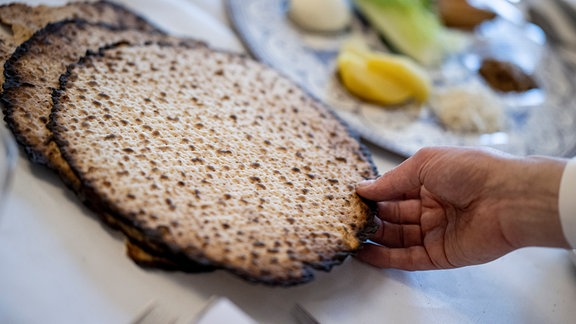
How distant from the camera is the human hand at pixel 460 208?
37.3 inches

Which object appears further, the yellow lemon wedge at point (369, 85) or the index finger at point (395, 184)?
the yellow lemon wedge at point (369, 85)

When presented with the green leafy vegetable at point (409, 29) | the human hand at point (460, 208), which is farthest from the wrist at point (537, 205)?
the green leafy vegetable at point (409, 29)

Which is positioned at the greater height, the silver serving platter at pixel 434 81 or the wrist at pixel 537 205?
the wrist at pixel 537 205

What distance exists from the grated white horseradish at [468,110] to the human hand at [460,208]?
0.65m

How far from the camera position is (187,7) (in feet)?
5.65

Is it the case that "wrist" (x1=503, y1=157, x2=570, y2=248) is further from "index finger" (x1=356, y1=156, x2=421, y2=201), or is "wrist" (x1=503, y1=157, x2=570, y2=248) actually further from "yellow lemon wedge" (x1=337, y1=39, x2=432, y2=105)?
"yellow lemon wedge" (x1=337, y1=39, x2=432, y2=105)

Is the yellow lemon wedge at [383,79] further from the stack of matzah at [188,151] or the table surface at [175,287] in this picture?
the table surface at [175,287]

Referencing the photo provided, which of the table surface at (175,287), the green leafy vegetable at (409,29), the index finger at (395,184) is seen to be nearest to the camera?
the table surface at (175,287)

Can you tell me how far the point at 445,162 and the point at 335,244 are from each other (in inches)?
10.9

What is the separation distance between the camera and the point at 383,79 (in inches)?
67.7

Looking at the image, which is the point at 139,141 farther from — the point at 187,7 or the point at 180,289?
the point at 187,7

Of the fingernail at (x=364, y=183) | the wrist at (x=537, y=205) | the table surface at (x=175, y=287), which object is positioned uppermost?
the wrist at (x=537, y=205)

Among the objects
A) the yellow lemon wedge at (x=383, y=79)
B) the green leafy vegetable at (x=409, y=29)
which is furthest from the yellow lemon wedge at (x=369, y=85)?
the green leafy vegetable at (x=409, y=29)

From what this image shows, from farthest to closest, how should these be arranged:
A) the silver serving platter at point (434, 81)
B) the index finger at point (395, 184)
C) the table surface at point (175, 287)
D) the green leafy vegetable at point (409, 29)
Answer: the green leafy vegetable at point (409, 29)
the silver serving platter at point (434, 81)
the index finger at point (395, 184)
the table surface at point (175, 287)
